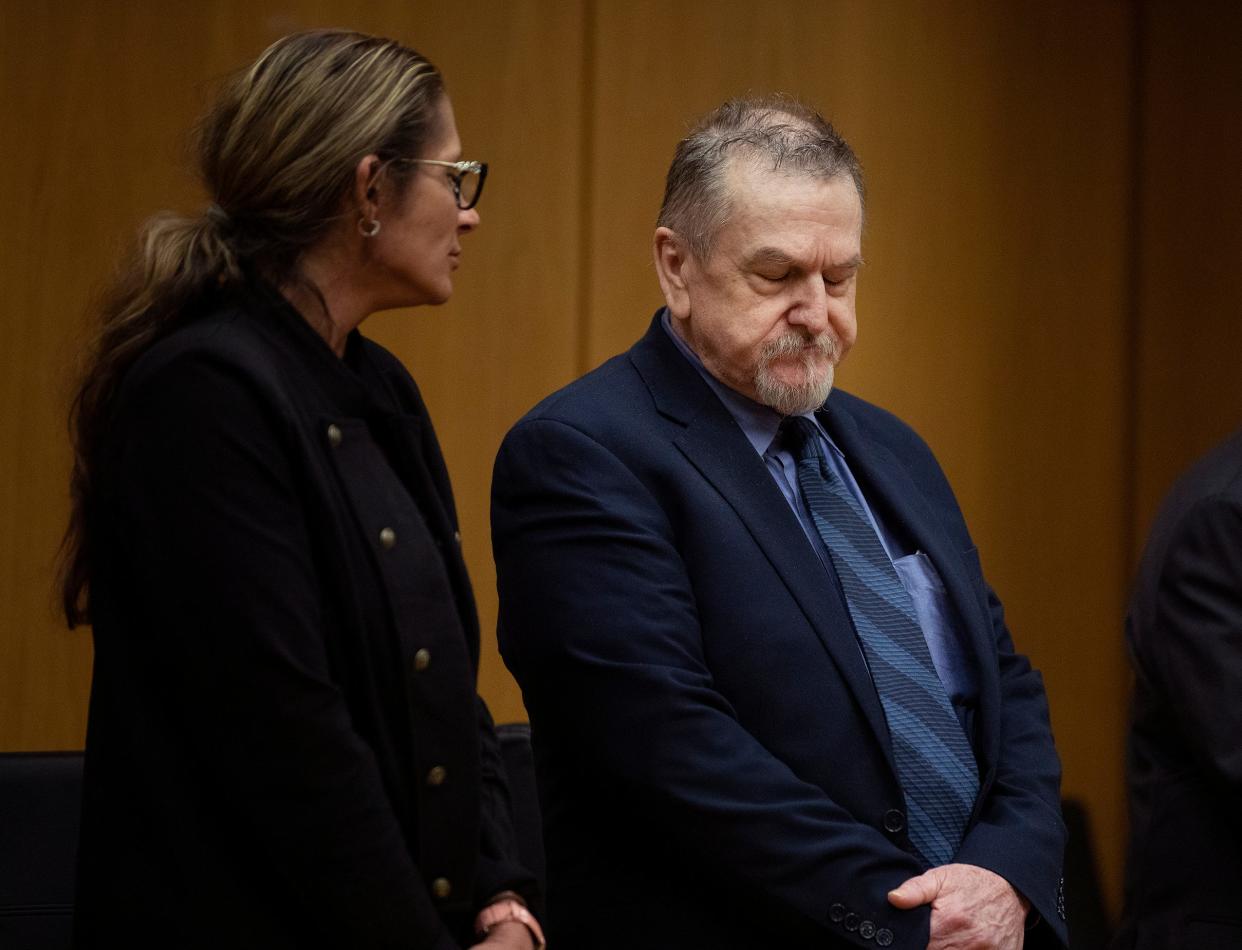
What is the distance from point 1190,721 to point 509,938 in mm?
1147

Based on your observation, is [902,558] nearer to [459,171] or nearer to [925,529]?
[925,529]

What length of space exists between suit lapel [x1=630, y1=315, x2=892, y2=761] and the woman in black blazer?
0.45m

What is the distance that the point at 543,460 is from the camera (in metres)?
2.12

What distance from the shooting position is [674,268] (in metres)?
2.32

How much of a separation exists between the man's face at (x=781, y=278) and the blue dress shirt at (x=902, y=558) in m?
0.06

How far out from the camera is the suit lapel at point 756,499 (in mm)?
2076

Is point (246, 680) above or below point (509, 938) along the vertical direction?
above

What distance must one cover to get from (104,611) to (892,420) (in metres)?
1.35

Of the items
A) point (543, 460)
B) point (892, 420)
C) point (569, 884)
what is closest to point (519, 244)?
point (892, 420)

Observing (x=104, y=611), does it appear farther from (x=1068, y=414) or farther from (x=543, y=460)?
(x=1068, y=414)

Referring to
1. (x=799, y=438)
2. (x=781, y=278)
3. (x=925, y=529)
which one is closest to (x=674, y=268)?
(x=781, y=278)

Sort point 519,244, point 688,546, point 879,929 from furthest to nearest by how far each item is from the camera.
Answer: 1. point 519,244
2. point 688,546
3. point 879,929

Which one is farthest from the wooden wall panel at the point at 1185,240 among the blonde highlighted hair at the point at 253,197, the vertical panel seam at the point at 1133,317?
the blonde highlighted hair at the point at 253,197

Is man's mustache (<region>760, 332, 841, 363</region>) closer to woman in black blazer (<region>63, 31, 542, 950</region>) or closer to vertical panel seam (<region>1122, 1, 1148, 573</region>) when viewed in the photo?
woman in black blazer (<region>63, 31, 542, 950</region>)
